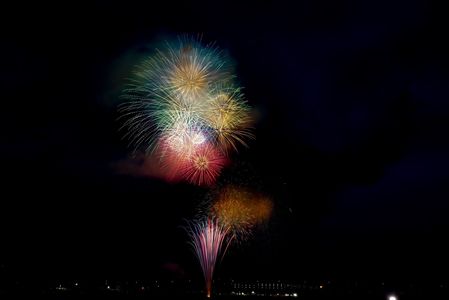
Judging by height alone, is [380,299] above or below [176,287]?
below

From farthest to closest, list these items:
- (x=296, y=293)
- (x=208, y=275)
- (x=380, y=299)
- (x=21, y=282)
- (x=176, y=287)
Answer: (x=176, y=287) → (x=21, y=282) → (x=296, y=293) → (x=380, y=299) → (x=208, y=275)

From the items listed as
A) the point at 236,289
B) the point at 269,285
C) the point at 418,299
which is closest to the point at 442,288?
the point at 418,299

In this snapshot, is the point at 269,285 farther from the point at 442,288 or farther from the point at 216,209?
the point at 216,209

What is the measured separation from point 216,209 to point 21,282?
2114 inches

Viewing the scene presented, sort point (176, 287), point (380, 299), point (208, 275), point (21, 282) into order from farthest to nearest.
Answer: point (176, 287), point (21, 282), point (380, 299), point (208, 275)

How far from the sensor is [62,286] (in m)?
71.2

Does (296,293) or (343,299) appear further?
(296,293)

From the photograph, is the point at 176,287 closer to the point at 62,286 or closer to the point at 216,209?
the point at 62,286

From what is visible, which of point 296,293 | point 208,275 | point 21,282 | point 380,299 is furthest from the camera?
point 21,282

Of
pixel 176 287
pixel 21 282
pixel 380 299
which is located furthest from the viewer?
pixel 176 287

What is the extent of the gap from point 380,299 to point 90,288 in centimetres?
4692

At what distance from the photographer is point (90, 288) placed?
232 ft

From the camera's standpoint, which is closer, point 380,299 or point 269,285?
point 380,299

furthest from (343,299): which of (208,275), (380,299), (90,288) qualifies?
(90,288)
